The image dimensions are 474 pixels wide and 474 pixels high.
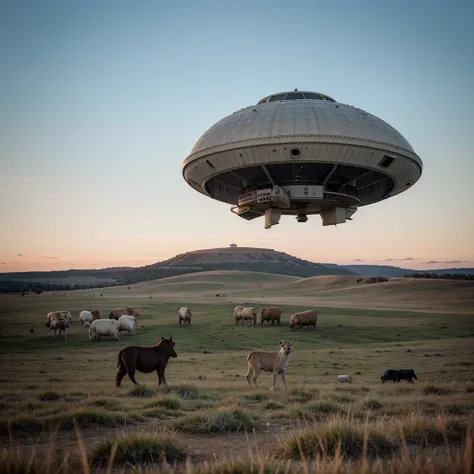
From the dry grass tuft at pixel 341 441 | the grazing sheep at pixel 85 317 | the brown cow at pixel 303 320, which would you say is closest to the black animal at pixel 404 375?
the dry grass tuft at pixel 341 441

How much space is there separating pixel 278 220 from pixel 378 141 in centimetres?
631

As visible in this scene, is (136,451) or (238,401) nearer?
(136,451)

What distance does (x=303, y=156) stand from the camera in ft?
68.9

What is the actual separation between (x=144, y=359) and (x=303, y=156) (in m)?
11.3

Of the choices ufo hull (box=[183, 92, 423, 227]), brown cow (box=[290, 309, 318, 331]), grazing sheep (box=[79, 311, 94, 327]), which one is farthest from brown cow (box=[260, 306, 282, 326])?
ufo hull (box=[183, 92, 423, 227])

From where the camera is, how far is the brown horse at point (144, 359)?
15406 millimetres

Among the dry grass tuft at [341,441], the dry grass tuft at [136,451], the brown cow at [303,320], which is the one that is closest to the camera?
the dry grass tuft at [136,451]

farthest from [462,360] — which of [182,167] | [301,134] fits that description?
[182,167]

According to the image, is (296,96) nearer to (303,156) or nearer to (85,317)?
(303,156)

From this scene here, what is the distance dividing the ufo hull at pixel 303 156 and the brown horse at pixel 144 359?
9.64 metres

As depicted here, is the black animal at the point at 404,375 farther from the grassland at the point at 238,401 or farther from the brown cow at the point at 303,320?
the brown cow at the point at 303,320

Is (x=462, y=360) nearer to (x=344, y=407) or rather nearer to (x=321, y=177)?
(x=321, y=177)

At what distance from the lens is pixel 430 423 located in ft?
26.6

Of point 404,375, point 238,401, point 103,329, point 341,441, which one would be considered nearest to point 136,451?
point 341,441
